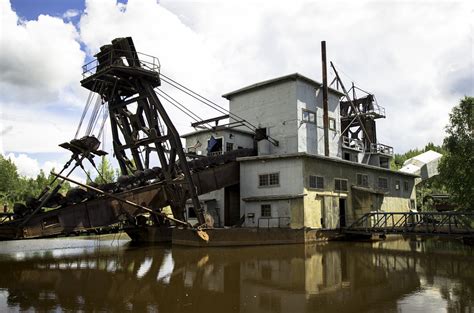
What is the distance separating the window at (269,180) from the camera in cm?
2342

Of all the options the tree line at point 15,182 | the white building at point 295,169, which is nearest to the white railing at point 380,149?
the white building at point 295,169

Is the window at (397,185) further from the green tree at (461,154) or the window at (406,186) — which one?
the green tree at (461,154)

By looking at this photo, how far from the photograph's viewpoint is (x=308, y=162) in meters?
23.2

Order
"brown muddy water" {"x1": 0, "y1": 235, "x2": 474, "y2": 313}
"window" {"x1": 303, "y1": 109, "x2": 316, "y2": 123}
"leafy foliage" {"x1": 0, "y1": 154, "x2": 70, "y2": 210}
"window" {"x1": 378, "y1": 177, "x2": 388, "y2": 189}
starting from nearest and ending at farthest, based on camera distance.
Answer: "brown muddy water" {"x1": 0, "y1": 235, "x2": 474, "y2": 313} < "window" {"x1": 303, "y1": 109, "x2": 316, "y2": 123} < "window" {"x1": 378, "y1": 177, "x2": 388, "y2": 189} < "leafy foliage" {"x1": 0, "y1": 154, "x2": 70, "y2": 210}

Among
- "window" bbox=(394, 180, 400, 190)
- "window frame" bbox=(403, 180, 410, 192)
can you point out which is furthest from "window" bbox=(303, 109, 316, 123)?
"window frame" bbox=(403, 180, 410, 192)

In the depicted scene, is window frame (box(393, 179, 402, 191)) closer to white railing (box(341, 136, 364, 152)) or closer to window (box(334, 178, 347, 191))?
white railing (box(341, 136, 364, 152))

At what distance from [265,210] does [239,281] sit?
12.2 m

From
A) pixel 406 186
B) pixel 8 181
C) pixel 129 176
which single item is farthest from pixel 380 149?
pixel 8 181

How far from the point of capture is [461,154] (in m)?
21.4

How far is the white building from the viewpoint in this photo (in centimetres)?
2302

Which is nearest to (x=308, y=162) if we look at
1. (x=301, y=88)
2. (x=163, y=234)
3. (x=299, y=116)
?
(x=299, y=116)

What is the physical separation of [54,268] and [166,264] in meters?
3.91

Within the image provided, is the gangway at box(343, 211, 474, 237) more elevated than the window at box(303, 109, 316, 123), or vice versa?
the window at box(303, 109, 316, 123)

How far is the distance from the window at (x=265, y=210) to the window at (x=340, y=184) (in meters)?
4.71
